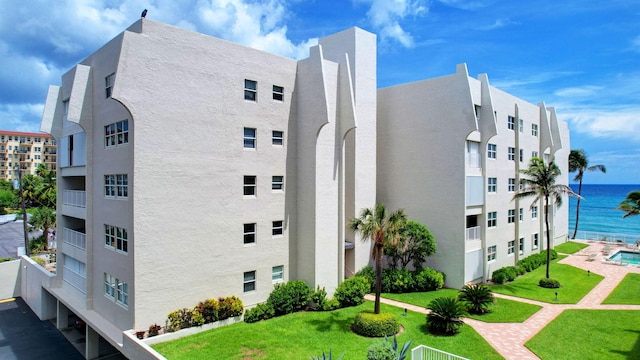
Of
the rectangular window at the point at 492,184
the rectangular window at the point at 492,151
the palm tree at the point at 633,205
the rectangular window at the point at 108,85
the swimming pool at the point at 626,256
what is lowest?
the swimming pool at the point at 626,256

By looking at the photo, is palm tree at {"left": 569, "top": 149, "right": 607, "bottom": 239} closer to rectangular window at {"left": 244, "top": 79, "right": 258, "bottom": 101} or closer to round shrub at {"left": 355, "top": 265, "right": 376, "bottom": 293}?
round shrub at {"left": 355, "top": 265, "right": 376, "bottom": 293}

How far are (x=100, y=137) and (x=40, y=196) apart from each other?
137 feet

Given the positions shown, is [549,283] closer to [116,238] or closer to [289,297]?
[289,297]

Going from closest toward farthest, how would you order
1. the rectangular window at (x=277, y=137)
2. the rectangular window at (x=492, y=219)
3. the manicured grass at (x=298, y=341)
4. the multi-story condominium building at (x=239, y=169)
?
1. the manicured grass at (x=298, y=341)
2. the multi-story condominium building at (x=239, y=169)
3. the rectangular window at (x=277, y=137)
4. the rectangular window at (x=492, y=219)

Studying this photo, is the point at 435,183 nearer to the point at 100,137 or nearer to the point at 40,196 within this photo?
the point at 100,137

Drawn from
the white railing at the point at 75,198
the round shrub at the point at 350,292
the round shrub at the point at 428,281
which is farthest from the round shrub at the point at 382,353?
the white railing at the point at 75,198

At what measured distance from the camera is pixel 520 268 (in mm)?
31094

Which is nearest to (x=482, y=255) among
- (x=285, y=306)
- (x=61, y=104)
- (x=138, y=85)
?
(x=285, y=306)

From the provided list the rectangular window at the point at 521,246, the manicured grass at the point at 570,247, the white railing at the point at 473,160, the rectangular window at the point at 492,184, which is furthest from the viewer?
the manicured grass at the point at 570,247

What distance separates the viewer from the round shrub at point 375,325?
18.5 m

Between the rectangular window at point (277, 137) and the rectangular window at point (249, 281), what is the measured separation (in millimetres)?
7997

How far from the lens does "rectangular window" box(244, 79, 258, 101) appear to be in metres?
22.0

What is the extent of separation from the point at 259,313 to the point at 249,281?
195 cm

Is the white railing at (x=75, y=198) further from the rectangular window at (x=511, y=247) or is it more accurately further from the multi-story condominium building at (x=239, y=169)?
the rectangular window at (x=511, y=247)
